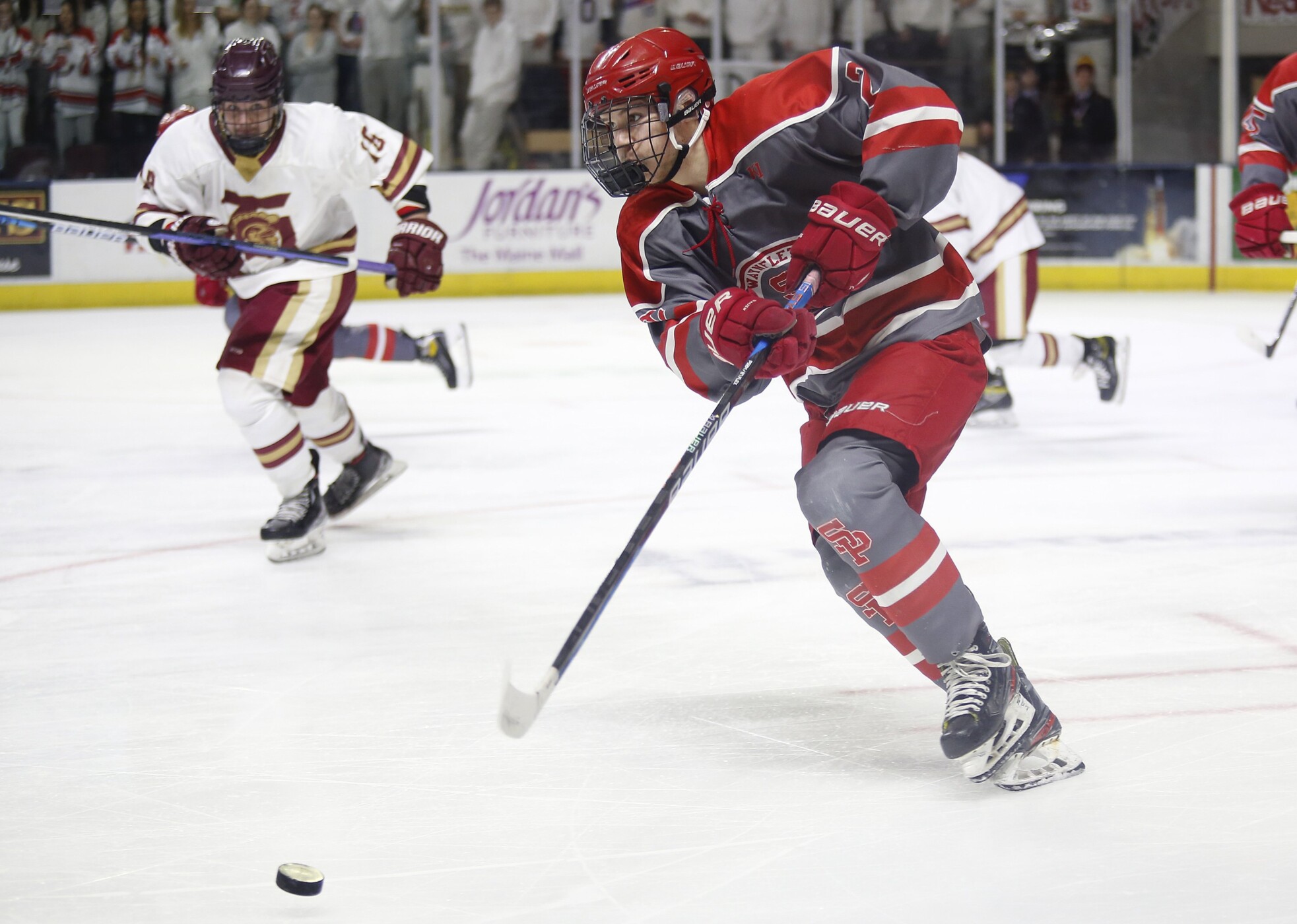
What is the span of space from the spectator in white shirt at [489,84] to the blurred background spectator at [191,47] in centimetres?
170

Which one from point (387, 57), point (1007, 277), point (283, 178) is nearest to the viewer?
point (283, 178)

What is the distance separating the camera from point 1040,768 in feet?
6.23

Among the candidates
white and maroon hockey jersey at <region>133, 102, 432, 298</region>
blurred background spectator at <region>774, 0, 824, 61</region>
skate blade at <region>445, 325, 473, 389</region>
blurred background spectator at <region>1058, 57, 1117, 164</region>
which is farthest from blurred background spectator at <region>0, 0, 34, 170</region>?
white and maroon hockey jersey at <region>133, 102, 432, 298</region>

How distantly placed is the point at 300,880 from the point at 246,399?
1950mm

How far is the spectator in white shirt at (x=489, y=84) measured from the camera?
1045 centimetres

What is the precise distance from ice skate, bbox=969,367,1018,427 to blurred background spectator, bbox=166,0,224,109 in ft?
23.0

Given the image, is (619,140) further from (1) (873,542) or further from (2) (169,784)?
(2) (169,784)

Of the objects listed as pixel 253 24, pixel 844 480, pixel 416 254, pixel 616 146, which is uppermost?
pixel 253 24

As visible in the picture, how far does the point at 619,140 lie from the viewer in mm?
1839

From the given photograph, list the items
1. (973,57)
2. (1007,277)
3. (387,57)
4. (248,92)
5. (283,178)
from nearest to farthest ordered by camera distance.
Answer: (248,92) → (283,178) → (1007,277) → (387,57) → (973,57)

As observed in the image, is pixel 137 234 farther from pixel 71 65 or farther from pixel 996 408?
pixel 71 65

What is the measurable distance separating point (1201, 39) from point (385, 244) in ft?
19.8

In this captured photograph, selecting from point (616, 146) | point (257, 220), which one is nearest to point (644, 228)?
point (616, 146)

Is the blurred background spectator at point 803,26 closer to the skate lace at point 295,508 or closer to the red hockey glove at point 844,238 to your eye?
the skate lace at point 295,508
